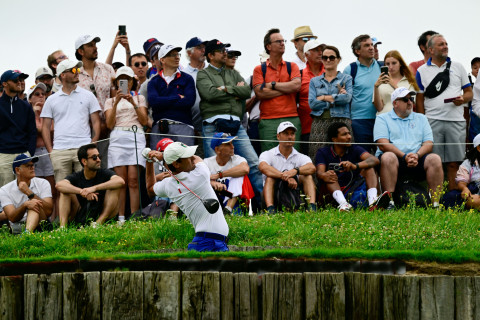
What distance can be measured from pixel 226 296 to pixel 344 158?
21.3 ft

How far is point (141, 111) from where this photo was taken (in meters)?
14.5

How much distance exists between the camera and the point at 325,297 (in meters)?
8.23

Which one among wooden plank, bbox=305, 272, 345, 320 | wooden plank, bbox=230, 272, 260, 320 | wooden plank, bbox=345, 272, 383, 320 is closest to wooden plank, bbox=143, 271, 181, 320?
wooden plank, bbox=230, 272, 260, 320

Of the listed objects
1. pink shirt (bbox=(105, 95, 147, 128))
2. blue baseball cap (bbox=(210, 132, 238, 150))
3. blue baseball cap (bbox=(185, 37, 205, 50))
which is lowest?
blue baseball cap (bbox=(210, 132, 238, 150))

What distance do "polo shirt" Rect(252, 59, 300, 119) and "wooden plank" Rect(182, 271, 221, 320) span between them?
6764 millimetres

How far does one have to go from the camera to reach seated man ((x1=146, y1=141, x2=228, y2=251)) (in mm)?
10953

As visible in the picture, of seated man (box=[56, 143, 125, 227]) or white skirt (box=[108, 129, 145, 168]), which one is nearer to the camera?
seated man (box=[56, 143, 125, 227])

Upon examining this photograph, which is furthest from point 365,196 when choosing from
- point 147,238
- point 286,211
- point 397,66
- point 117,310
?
point 117,310

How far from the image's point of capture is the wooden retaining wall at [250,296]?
812 centimetres

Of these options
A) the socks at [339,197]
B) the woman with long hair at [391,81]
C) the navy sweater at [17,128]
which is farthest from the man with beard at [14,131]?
the woman with long hair at [391,81]

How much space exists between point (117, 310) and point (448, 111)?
8251 millimetres

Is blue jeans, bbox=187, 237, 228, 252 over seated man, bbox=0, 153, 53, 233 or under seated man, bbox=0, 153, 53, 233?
under

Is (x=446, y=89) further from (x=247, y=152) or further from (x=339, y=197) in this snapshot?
(x=247, y=152)

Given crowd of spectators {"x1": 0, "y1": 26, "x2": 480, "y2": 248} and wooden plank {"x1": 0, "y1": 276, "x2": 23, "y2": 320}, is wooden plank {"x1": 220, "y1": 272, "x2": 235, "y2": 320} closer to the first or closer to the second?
wooden plank {"x1": 0, "y1": 276, "x2": 23, "y2": 320}
